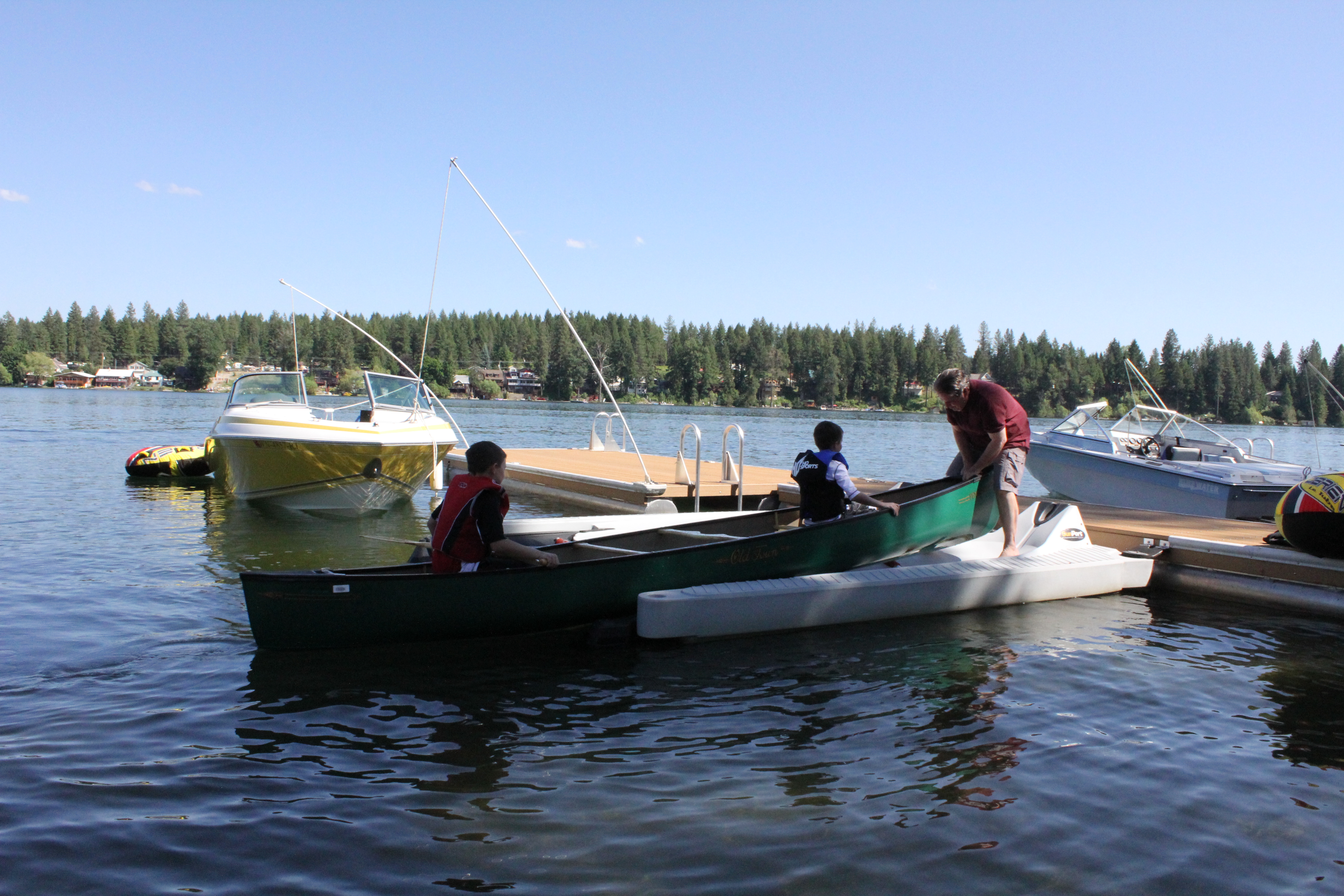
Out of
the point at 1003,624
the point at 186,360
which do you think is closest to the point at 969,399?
the point at 1003,624

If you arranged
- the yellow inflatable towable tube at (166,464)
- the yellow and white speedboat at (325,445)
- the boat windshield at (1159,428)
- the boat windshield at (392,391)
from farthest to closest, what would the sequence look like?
the yellow inflatable towable tube at (166,464) < the boat windshield at (1159,428) < the boat windshield at (392,391) < the yellow and white speedboat at (325,445)

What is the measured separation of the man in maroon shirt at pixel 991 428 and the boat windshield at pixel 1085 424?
10.6m

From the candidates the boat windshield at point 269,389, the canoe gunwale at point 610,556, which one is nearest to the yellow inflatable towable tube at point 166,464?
the boat windshield at point 269,389

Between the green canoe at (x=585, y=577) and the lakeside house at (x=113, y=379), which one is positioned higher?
the lakeside house at (x=113, y=379)

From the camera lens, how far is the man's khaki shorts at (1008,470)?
28.6 ft

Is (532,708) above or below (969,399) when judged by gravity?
below

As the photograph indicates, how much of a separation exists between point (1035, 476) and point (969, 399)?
11965mm

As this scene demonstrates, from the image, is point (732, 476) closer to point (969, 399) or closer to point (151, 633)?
point (969, 399)

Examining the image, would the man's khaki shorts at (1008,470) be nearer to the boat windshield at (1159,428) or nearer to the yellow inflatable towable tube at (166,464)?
the boat windshield at (1159,428)

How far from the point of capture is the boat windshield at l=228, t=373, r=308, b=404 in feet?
50.9

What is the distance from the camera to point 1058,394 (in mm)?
104125

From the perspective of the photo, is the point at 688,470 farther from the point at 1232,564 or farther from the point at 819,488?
the point at 1232,564

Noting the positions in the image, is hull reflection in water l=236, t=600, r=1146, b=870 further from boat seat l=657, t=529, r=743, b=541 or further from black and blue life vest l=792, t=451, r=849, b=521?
boat seat l=657, t=529, r=743, b=541

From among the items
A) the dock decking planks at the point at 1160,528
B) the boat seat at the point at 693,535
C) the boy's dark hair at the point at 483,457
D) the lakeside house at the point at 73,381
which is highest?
the lakeside house at the point at 73,381
